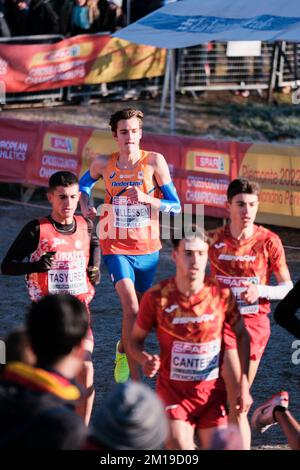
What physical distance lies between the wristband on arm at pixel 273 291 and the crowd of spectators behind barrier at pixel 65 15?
1388 cm

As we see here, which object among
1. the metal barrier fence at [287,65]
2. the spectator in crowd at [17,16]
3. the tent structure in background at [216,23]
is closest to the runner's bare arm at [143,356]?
the tent structure in background at [216,23]

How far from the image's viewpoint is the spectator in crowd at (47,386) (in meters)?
3.54

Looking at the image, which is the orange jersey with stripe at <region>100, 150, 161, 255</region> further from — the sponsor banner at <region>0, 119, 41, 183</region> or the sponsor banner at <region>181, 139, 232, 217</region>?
the sponsor banner at <region>0, 119, 41, 183</region>

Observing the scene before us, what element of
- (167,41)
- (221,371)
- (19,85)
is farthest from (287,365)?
(19,85)

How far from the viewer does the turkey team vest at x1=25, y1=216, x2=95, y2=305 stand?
7180mm

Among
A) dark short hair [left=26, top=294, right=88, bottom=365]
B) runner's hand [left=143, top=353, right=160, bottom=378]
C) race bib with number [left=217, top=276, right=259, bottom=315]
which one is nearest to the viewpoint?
dark short hair [left=26, top=294, right=88, bottom=365]

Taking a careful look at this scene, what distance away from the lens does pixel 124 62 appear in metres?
21.0

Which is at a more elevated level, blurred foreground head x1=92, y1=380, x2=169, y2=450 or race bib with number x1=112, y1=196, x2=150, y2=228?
blurred foreground head x1=92, y1=380, x2=169, y2=450

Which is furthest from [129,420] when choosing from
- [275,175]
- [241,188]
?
[275,175]

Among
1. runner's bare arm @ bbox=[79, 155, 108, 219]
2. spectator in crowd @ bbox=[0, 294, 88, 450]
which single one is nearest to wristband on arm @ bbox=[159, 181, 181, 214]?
runner's bare arm @ bbox=[79, 155, 108, 219]

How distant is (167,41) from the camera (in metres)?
16.7

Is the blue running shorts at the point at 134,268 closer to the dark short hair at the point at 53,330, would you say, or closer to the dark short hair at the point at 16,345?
the dark short hair at the point at 16,345

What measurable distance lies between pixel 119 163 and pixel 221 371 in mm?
2686

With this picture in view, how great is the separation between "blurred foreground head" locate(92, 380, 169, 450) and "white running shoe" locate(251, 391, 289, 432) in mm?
2826
